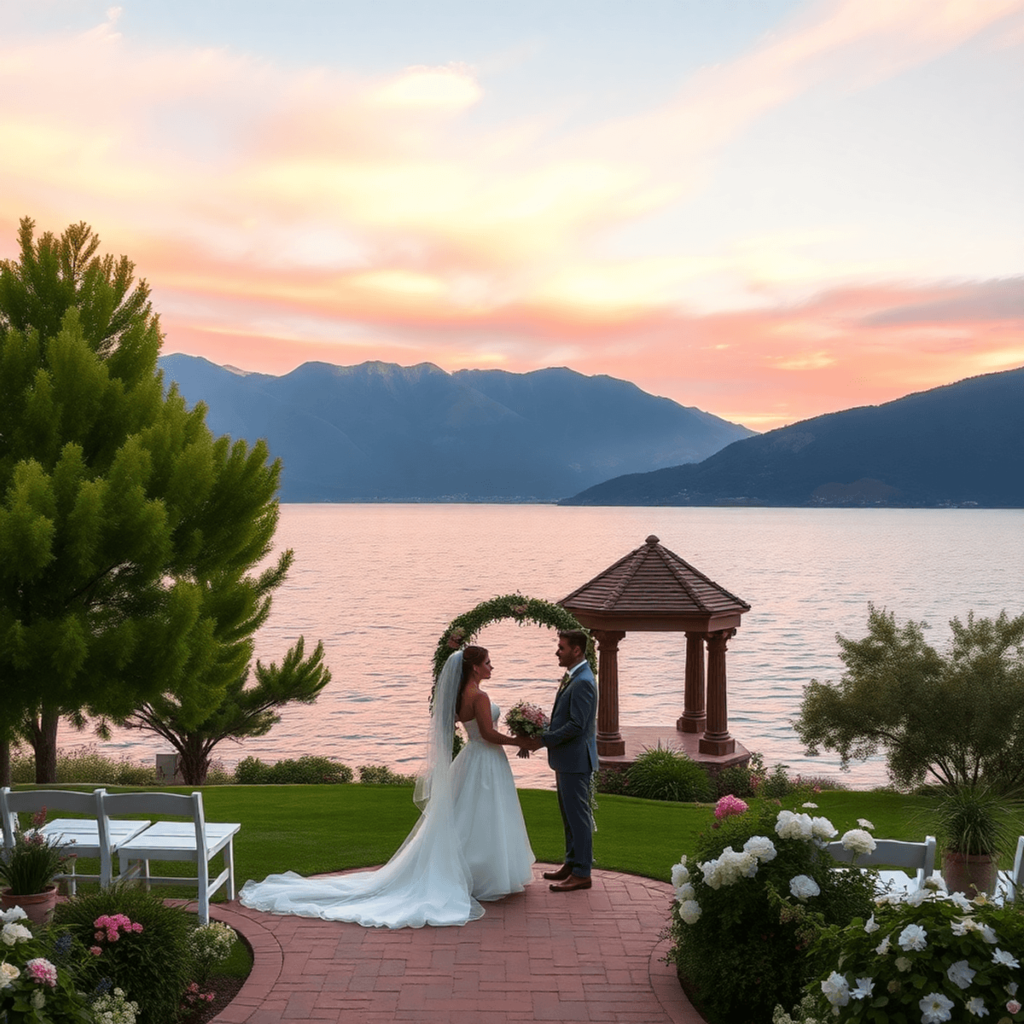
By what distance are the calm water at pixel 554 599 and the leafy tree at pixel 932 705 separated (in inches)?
300

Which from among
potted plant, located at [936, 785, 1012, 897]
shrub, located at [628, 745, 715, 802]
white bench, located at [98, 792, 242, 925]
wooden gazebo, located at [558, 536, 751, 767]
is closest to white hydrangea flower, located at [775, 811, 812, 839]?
potted plant, located at [936, 785, 1012, 897]

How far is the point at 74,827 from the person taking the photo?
845 centimetres

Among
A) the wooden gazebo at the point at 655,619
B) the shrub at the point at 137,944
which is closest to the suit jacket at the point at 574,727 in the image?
the shrub at the point at 137,944

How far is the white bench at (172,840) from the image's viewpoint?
743 cm

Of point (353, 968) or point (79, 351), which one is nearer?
point (353, 968)

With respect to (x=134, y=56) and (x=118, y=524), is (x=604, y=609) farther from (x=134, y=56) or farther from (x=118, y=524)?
(x=134, y=56)

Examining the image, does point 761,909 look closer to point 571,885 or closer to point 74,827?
point 571,885

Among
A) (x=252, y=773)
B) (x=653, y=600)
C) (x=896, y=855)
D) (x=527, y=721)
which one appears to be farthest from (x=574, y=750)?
(x=252, y=773)

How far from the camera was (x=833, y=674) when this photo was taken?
47.3 m

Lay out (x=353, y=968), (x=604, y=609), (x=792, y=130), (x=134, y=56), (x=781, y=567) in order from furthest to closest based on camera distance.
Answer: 1. (x=781, y=567)
2. (x=604, y=609)
3. (x=792, y=130)
4. (x=134, y=56)
5. (x=353, y=968)

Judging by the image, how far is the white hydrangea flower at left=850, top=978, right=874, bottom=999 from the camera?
441 centimetres

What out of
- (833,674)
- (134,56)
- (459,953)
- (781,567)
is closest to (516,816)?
(459,953)

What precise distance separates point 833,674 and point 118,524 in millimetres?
40960

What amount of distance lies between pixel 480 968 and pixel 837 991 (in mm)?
3400
